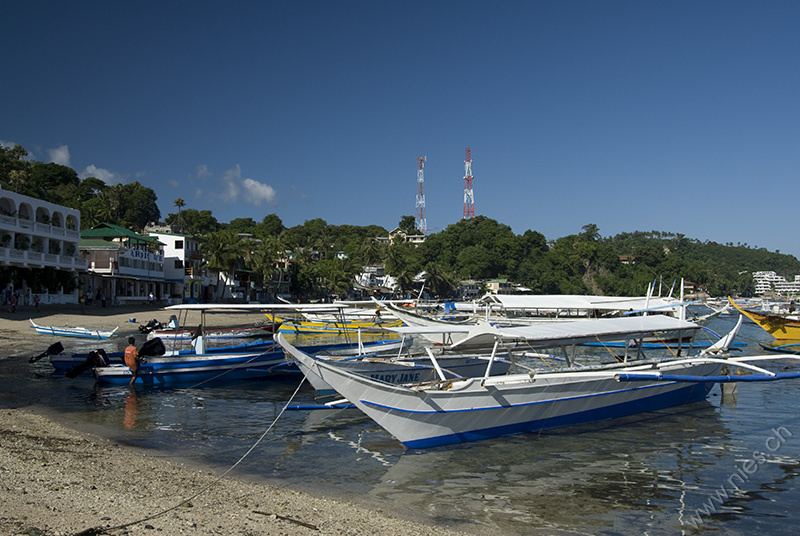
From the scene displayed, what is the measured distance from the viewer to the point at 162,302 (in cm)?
5762

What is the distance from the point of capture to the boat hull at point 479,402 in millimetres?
11469

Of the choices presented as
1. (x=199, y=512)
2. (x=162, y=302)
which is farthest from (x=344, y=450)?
(x=162, y=302)

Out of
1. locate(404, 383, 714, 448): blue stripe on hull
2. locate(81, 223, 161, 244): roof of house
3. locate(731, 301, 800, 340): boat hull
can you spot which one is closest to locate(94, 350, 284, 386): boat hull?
locate(404, 383, 714, 448): blue stripe on hull

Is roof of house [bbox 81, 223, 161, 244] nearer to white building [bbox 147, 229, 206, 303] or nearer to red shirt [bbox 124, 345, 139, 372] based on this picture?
white building [bbox 147, 229, 206, 303]

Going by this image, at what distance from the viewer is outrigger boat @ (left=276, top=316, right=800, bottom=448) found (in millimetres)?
11516

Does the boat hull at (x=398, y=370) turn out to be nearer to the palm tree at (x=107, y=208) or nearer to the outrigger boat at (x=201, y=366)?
the outrigger boat at (x=201, y=366)

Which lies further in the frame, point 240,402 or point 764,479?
point 240,402

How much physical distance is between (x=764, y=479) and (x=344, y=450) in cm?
801

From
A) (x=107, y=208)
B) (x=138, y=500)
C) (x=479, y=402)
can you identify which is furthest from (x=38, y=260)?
(x=107, y=208)

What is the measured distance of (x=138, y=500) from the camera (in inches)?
323

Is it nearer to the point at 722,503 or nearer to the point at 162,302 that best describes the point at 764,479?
the point at 722,503

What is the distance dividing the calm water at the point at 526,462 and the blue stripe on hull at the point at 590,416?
196 millimetres

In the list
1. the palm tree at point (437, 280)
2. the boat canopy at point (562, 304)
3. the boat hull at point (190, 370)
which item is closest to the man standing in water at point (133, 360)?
the boat hull at point (190, 370)

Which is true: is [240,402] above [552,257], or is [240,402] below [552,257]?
below
